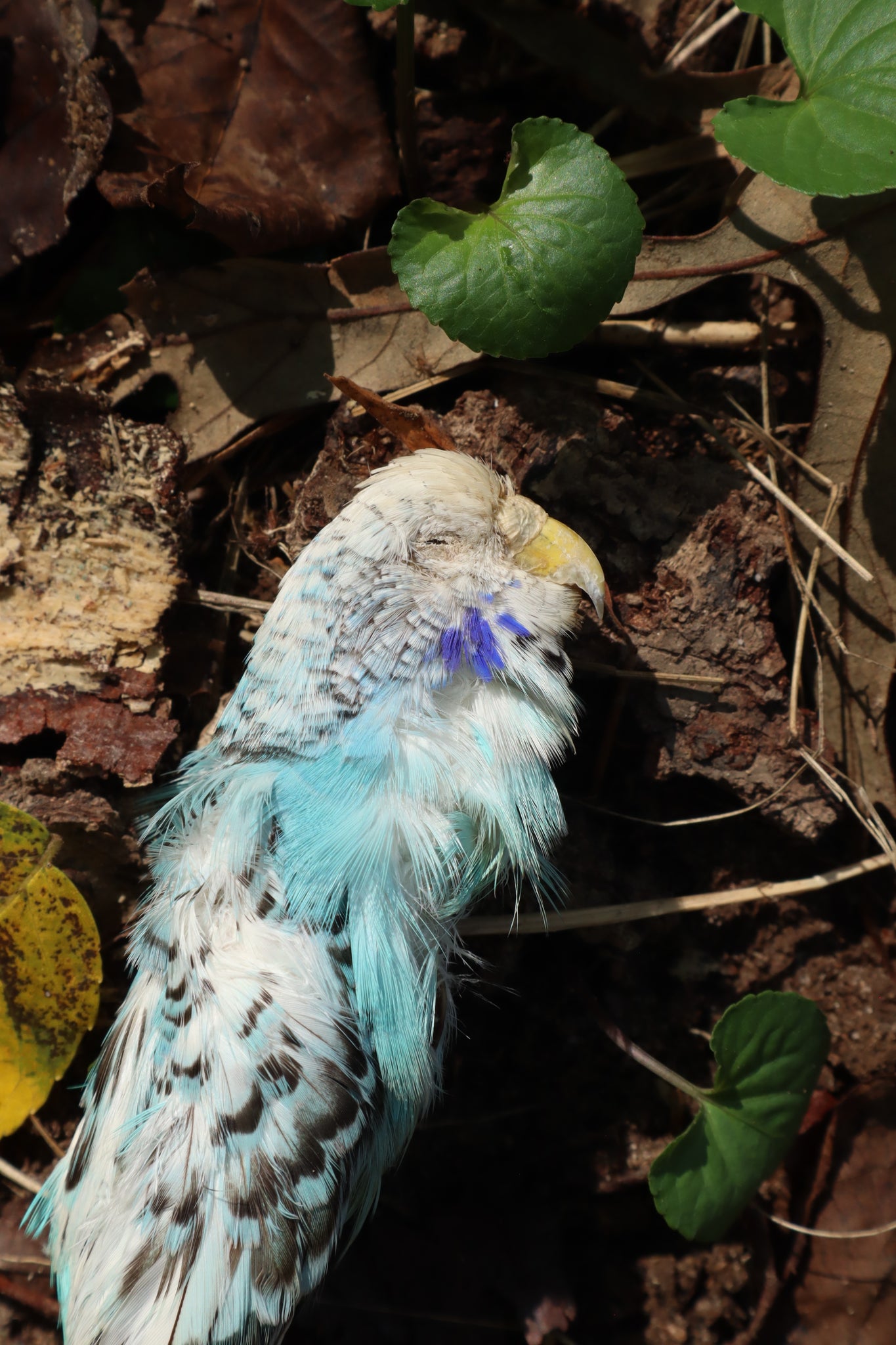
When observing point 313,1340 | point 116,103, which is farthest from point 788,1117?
point 116,103

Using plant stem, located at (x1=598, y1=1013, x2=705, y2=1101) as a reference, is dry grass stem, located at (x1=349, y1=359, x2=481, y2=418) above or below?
above

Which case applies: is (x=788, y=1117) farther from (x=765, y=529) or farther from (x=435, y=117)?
(x=435, y=117)

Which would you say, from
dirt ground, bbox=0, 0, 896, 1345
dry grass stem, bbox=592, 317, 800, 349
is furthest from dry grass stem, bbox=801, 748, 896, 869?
dry grass stem, bbox=592, 317, 800, 349

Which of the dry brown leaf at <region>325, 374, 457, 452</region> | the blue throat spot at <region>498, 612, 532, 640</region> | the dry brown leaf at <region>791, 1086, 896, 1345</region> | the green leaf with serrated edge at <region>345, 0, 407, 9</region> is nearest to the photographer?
the green leaf with serrated edge at <region>345, 0, 407, 9</region>

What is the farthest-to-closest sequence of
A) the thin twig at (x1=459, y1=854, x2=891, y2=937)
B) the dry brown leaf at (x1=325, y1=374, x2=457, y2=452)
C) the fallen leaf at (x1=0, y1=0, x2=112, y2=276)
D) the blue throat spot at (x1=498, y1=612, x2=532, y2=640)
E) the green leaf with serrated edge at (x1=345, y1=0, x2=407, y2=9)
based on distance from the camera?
the thin twig at (x1=459, y1=854, x2=891, y2=937) → the fallen leaf at (x1=0, y1=0, x2=112, y2=276) → the dry brown leaf at (x1=325, y1=374, x2=457, y2=452) → the blue throat spot at (x1=498, y1=612, x2=532, y2=640) → the green leaf with serrated edge at (x1=345, y1=0, x2=407, y2=9)

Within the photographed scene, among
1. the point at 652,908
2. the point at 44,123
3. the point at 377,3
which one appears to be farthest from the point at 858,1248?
the point at 44,123

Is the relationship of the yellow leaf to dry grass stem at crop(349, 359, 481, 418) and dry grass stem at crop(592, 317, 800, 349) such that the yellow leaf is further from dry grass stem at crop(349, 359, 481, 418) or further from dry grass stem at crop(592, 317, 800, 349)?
dry grass stem at crop(592, 317, 800, 349)

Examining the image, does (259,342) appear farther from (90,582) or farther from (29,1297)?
(29,1297)

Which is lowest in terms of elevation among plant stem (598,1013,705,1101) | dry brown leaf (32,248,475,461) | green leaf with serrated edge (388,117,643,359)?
plant stem (598,1013,705,1101)

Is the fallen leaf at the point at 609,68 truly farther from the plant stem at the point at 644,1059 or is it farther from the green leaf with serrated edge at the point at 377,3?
the plant stem at the point at 644,1059
